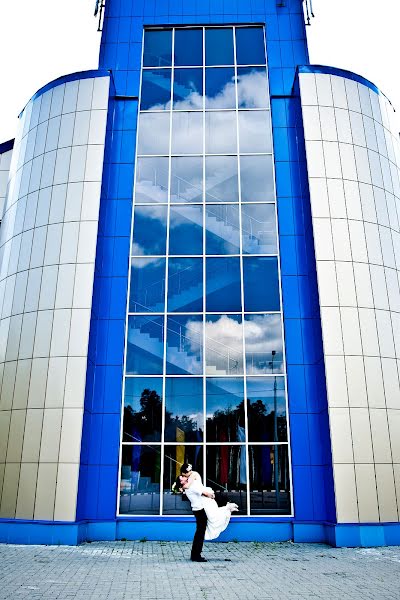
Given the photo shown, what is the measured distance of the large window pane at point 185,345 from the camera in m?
12.6

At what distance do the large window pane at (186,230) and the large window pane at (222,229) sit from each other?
0.26 metres

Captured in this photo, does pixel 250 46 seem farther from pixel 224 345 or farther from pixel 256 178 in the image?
pixel 224 345

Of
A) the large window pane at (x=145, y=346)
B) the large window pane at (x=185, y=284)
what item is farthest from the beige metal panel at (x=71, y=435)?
the large window pane at (x=185, y=284)

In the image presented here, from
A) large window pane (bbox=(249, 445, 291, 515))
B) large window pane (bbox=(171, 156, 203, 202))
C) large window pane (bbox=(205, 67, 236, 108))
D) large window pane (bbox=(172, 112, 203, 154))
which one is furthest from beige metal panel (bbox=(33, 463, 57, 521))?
large window pane (bbox=(205, 67, 236, 108))

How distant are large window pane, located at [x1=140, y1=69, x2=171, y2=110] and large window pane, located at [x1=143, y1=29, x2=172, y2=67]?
1.16 feet

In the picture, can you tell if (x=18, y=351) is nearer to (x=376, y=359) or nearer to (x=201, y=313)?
(x=201, y=313)

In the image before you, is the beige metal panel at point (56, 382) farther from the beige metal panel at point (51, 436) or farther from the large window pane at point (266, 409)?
the large window pane at point (266, 409)

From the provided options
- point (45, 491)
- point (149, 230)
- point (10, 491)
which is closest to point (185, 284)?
point (149, 230)

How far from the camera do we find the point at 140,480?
11.7 meters

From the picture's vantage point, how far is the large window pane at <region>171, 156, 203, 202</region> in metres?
14.4

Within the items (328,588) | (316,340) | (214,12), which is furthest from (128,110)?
(328,588)

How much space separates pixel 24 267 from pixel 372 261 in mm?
9366

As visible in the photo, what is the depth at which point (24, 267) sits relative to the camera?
43.6ft

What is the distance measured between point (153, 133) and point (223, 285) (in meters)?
5.45
